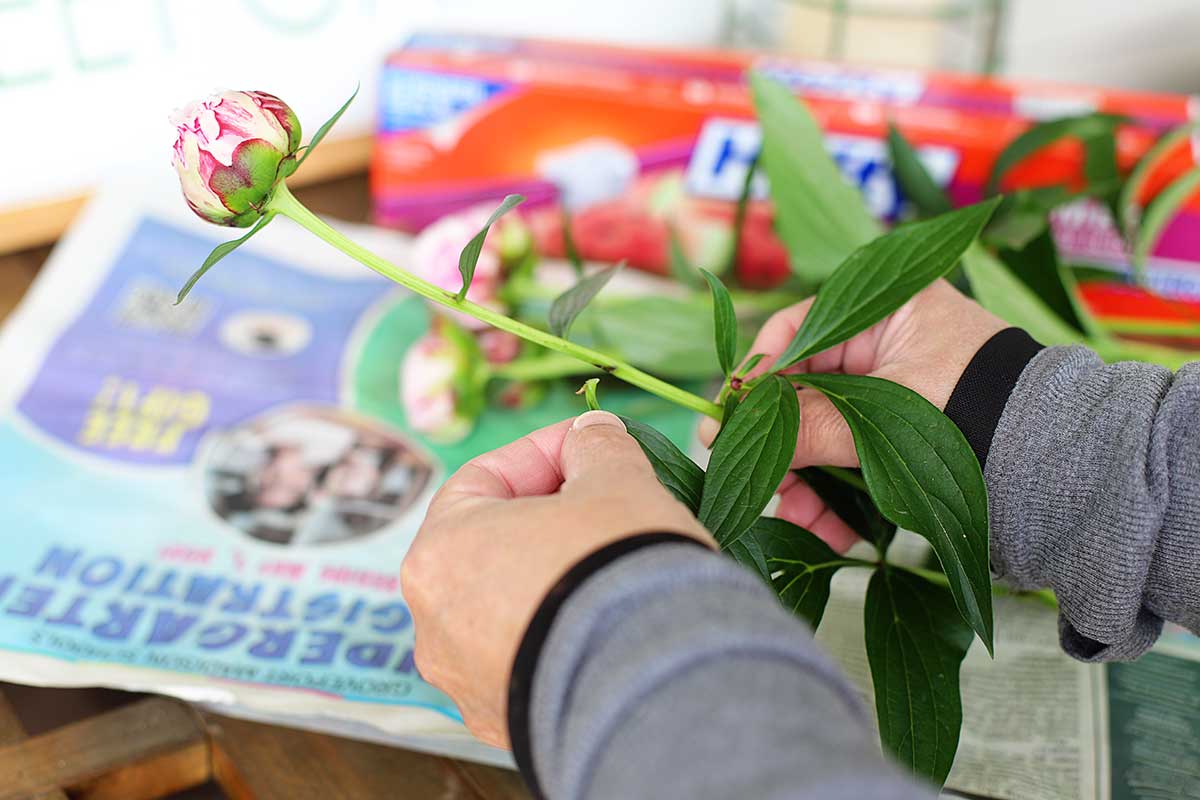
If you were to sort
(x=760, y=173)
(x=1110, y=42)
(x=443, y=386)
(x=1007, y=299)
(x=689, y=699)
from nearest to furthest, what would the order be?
(x=689, y=699) < (x=1007, y=299) < (x=443, y=386) < (x=760, y=173) < (x=1110, y=42)

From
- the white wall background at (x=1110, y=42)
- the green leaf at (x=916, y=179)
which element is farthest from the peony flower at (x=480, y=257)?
the white wall background at (x=1110, y=42)

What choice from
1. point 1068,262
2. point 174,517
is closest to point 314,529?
point 174,517

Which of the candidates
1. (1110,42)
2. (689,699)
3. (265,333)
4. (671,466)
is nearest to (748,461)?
(671,466)

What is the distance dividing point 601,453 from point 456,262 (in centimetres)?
34

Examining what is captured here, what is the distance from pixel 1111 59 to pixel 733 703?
3.76 feet

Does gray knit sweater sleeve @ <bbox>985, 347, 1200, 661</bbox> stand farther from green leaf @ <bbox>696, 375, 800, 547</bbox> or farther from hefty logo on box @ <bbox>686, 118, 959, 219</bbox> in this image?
hefty logo on box @ <bbox>686, 118, 959, 219</bbox>

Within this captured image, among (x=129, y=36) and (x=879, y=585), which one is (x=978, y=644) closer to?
(x=879, y=585)

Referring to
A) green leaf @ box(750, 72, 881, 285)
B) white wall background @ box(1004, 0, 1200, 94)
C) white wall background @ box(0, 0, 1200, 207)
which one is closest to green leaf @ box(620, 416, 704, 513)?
green leaf @ box(750, 72, 881, 285)

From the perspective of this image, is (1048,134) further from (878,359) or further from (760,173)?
(878,359)

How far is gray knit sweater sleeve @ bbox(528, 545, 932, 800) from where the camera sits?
23 cm

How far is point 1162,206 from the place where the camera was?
70cm

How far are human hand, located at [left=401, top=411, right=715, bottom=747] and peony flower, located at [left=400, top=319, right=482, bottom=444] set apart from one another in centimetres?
29

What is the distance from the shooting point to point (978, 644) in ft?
1.71

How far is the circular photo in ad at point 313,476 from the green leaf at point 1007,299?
304mm
